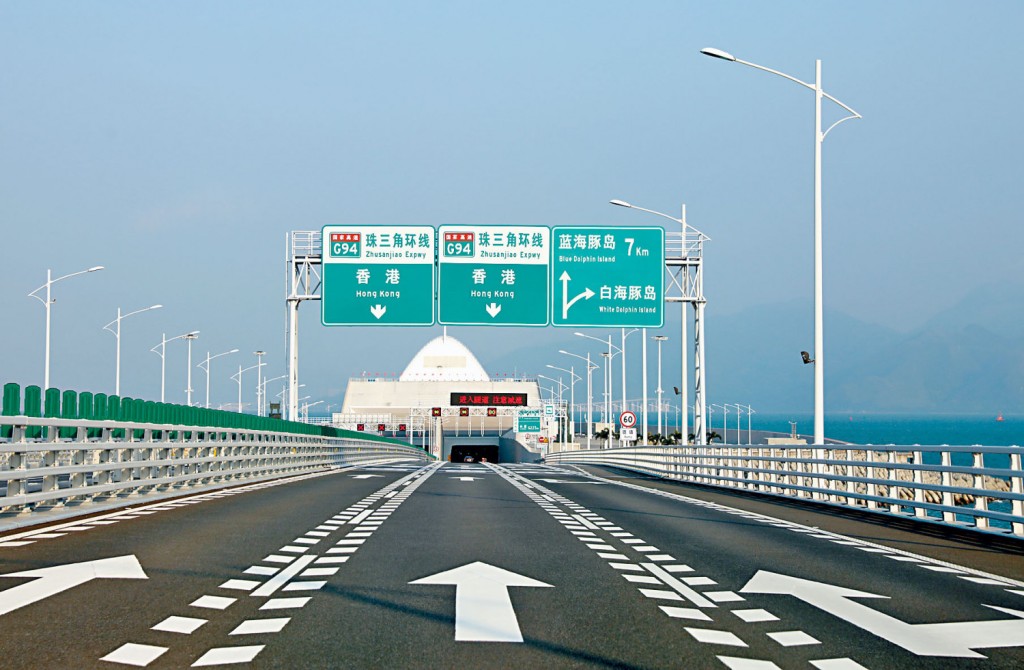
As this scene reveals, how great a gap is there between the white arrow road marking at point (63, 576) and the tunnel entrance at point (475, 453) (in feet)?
484

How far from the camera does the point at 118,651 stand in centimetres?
698

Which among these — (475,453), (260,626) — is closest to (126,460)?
(260,626)

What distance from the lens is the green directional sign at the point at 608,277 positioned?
3978 cm

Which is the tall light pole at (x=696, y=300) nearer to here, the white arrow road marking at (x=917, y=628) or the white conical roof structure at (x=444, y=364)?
the white arrow road marking at (x=917, y=628)

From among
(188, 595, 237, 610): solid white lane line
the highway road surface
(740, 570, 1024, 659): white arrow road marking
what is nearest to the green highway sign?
the highway road surface

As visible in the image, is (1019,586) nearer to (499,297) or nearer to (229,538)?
(229,538)

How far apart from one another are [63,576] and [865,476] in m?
15.0

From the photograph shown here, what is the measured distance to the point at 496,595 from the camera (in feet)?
30.9

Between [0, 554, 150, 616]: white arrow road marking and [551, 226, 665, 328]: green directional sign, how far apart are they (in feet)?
95.4

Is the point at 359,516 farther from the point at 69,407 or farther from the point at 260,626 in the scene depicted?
the point at 260,626

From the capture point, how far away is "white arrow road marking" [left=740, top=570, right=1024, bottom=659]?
748cm

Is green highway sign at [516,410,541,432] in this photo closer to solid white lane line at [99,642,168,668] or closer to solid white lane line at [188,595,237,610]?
solid white lane line at [188,595,237,610]

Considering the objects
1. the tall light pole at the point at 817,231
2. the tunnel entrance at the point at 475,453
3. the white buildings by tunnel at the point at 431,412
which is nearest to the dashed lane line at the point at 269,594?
the tall light pole at the point at 817,231

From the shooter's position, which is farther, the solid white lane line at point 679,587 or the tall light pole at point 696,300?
the tall light pole at point 696,300
